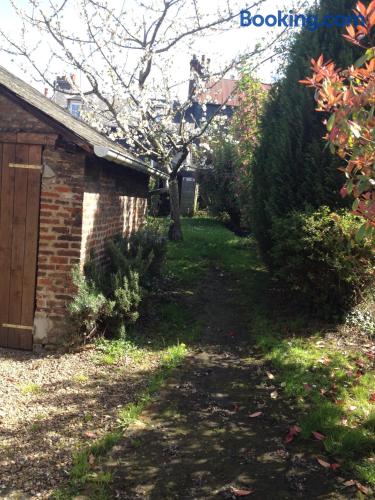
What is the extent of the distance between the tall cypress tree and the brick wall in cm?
247

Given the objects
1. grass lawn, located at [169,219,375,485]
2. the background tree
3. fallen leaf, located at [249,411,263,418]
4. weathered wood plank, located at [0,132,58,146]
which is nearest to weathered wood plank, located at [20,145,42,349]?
weathered wood plank, located at [0,132,58,146]

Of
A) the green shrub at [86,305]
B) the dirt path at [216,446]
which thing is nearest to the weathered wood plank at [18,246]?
the green shrub at [86,305]

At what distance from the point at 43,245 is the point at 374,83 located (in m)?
4.67

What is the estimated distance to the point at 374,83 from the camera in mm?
2451

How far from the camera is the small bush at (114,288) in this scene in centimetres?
584

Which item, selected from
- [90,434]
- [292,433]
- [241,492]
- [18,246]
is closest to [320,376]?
[292,433]

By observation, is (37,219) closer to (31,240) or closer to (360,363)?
(31,240)

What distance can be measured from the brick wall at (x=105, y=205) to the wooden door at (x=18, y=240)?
642mm

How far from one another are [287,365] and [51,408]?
103 inches

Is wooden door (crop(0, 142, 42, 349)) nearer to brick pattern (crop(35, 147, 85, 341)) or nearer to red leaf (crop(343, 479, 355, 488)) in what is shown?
brick pattern (crop(35, 147, 85, 341))

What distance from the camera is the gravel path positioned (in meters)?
3.38

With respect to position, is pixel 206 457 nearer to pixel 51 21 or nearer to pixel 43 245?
pixel 43 245

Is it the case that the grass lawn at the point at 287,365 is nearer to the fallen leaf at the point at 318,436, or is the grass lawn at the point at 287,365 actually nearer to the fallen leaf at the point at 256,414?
the fallen leaf at the point at 318,436

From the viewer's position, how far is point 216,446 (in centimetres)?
374
